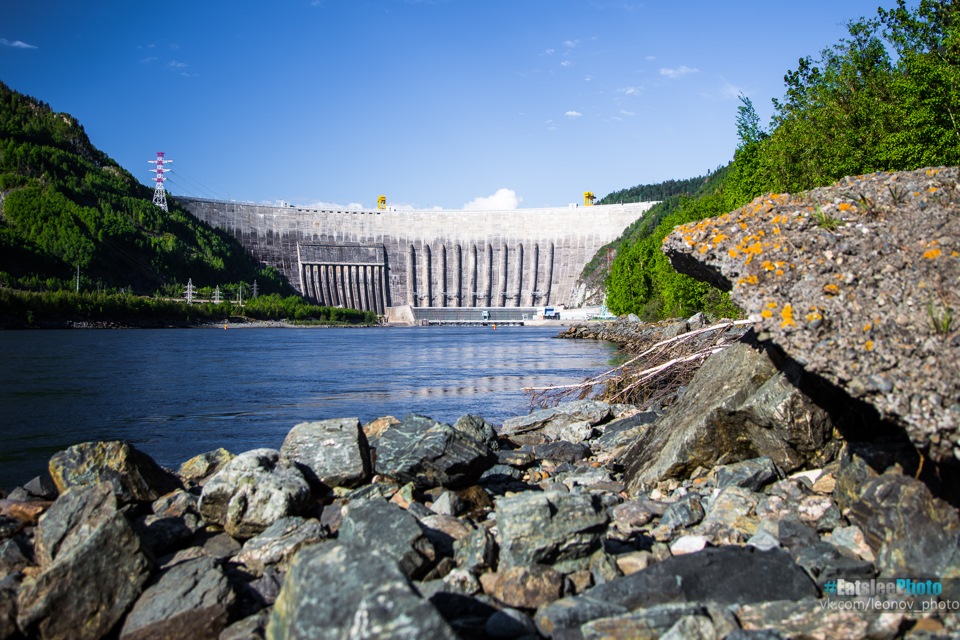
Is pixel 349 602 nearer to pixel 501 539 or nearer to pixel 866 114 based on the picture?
pixel 501 539

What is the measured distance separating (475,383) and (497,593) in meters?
22.7

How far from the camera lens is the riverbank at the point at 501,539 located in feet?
15.9

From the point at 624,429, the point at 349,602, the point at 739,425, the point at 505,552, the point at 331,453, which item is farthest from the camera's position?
the point at 624,429

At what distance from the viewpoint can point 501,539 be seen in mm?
6133

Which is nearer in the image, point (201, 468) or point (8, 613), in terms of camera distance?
point (8, 613)

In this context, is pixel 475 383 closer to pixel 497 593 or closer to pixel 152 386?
pixel 152 386

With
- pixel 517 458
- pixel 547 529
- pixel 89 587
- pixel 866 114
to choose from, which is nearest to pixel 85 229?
pixel 866 114

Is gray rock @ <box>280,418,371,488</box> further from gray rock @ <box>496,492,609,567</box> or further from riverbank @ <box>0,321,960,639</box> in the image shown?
gray rock @ <box>496,492,609,567</box>

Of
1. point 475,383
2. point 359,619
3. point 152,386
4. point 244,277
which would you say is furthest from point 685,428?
point 244,277

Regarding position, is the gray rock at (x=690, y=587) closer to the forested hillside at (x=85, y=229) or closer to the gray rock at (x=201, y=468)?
the gray rock at (x=201, y=468)

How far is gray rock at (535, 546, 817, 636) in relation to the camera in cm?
509

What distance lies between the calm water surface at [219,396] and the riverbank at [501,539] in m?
6.25

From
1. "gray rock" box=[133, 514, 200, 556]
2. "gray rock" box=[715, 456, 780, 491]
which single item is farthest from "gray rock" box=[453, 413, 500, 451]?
"gray rock" box=[133, 514, 200, 556]

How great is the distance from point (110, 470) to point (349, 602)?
6.22 m
